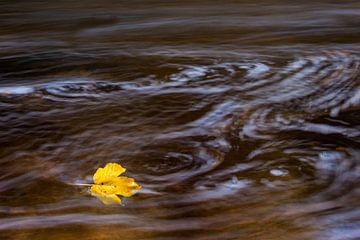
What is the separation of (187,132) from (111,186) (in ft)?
1.27

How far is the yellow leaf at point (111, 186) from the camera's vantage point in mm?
1168

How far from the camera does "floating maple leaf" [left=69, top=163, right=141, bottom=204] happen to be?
117 centimetres

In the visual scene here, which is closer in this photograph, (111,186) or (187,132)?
(111,186)

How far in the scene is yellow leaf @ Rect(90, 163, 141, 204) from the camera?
1.17 metres

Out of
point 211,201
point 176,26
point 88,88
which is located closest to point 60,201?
point 211,201

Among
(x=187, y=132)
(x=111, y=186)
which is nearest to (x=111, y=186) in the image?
(x=111, y=186)

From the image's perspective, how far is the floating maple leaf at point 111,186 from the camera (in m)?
1.17

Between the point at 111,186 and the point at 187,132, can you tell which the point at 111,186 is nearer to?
the point at 111,186

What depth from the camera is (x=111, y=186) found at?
1.20 m

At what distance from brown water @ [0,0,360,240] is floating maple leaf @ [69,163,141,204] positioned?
0.08 feet

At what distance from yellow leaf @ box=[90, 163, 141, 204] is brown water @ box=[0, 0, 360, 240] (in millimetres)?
26

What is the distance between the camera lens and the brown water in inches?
42.4

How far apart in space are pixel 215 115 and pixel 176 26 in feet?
5.73

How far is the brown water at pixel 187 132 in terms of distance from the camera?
1.08 metres
